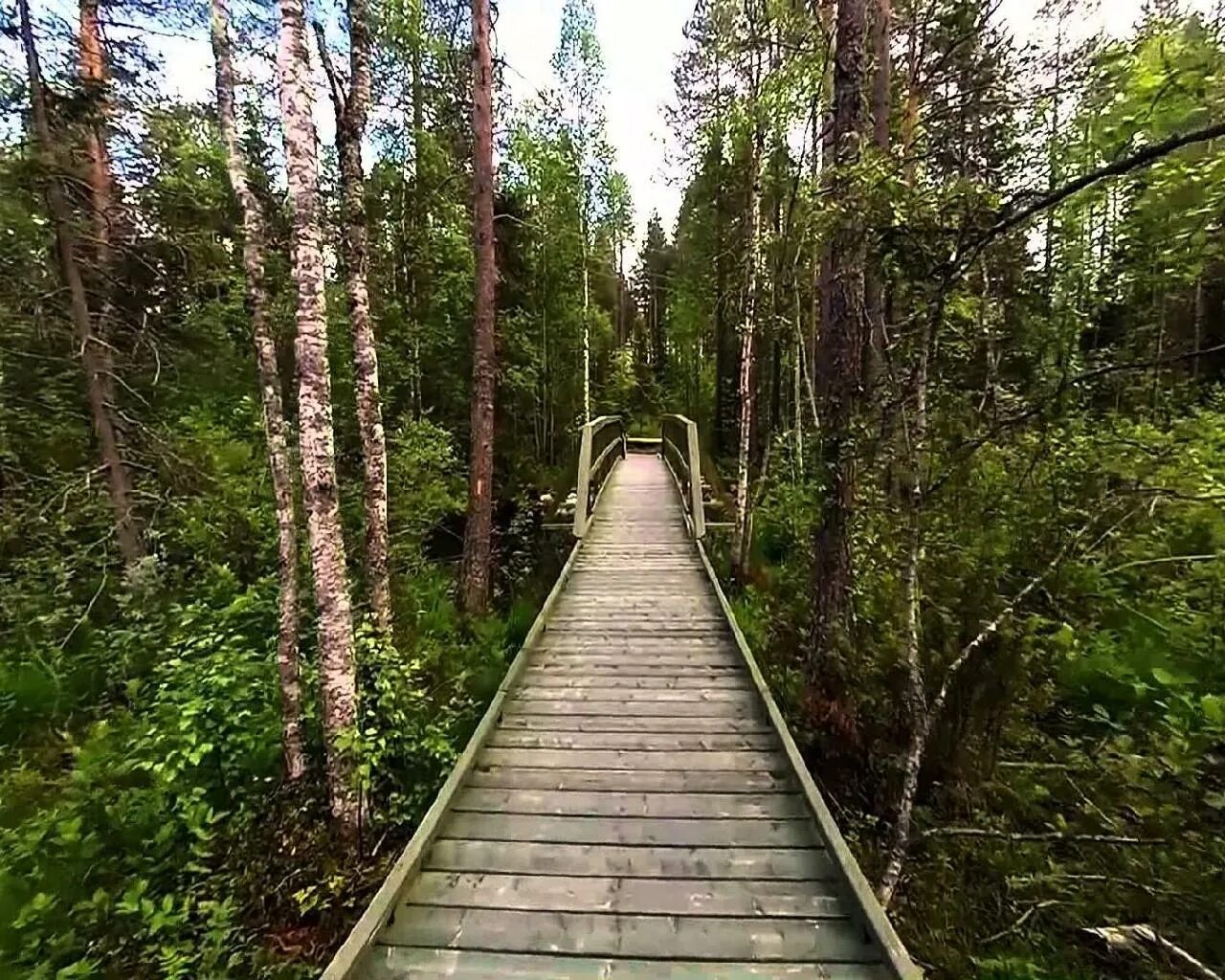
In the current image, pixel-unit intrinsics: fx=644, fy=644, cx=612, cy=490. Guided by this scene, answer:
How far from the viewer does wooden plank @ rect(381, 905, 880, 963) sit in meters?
2.35

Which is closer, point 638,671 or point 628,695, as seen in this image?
point 628,695

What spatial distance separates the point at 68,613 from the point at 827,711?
6.59m

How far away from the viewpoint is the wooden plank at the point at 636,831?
9.81 ft

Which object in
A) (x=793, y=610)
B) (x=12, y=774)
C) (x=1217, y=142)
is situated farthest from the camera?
(x=793, y=610)

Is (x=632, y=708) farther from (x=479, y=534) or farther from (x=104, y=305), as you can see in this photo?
(x=104, y=305)

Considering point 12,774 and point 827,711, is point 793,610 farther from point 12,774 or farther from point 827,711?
point 12,774

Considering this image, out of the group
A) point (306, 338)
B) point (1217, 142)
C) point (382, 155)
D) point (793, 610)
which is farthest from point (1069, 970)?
point (382, 155)

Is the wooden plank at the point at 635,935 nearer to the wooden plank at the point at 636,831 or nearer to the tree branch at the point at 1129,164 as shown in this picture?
the wooden plank at the point at 636,831

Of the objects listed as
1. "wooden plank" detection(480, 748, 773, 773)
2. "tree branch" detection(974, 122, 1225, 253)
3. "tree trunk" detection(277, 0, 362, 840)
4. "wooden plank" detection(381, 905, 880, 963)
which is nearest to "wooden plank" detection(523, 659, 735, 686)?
"wooden plank" detection(480, 748, 773, 773)

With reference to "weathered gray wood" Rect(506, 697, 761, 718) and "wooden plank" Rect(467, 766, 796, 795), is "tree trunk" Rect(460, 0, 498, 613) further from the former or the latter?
"wooden plank" Rect(467, 766, 796, 795)

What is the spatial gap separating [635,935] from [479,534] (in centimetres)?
581

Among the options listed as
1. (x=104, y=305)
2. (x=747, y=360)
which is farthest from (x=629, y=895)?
(x=747, y=360)

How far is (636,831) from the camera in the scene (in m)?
3.10

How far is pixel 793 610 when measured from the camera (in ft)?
22.2
